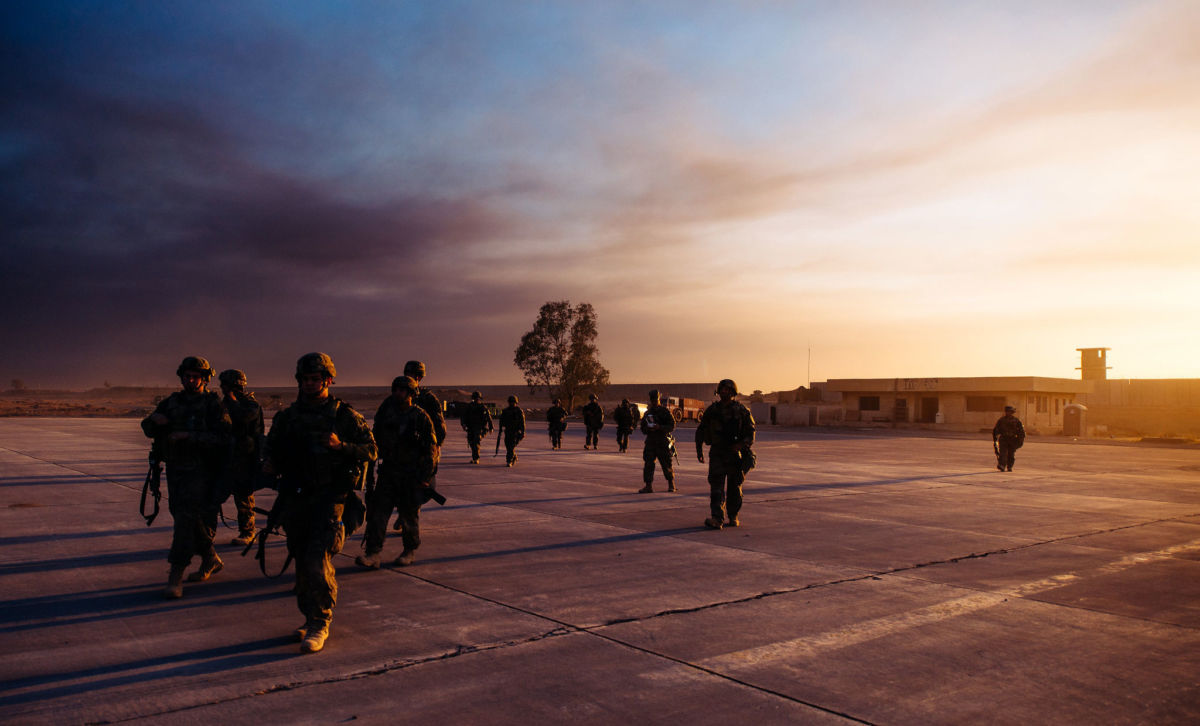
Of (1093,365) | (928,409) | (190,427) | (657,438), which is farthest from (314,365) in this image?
(1093,365)

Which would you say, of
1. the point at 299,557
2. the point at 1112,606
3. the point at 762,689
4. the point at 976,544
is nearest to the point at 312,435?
the point at 299,557

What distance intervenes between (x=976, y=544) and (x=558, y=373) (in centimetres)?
6691

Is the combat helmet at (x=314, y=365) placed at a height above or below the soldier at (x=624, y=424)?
above

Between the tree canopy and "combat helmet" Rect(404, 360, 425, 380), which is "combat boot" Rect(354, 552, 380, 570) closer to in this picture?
"combat helmet" Rect(404, 360, 425, 380)

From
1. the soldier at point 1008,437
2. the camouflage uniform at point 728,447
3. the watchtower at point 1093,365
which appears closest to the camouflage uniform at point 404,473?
the camouflage uniform at point 728,447

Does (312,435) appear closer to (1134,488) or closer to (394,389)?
(394,389)

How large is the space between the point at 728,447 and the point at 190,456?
251 inches

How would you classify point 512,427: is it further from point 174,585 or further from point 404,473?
point 174,585

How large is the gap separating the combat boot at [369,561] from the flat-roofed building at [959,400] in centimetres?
4917

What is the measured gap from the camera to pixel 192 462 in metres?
6.66

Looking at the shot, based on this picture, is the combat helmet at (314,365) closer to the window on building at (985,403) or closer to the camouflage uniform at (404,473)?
the camouflage uniform at (404,473)

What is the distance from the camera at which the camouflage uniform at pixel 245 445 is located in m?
8.33

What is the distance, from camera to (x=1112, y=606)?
6.74m

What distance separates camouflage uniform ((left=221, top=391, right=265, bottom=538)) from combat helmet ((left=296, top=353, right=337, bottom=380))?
2754mm
